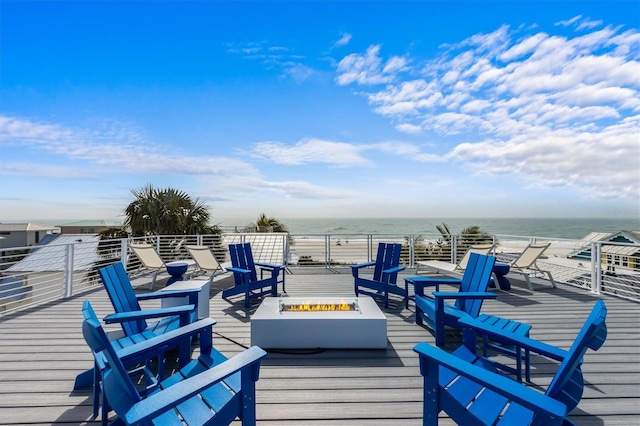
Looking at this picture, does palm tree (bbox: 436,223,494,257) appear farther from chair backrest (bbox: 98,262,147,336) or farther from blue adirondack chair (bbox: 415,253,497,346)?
chair backrest (bbox: 98,262,147,336)

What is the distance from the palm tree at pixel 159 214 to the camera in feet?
37.6

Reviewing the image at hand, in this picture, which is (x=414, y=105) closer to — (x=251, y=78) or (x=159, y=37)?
(x=251, y=78)

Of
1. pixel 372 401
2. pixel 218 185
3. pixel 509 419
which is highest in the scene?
pixel 218 185

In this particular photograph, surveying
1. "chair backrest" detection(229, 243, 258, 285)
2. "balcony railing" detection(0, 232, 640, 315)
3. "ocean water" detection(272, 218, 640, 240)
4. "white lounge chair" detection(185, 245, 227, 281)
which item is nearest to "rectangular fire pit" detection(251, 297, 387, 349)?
"balcony railing" detection(0, 232, 640, 315)

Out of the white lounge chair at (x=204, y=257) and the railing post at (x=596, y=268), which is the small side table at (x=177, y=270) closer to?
the white lounge chair at (x=204, y=257)

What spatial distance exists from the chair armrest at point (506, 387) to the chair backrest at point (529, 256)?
5.25 m

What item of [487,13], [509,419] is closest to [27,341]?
[509,419]

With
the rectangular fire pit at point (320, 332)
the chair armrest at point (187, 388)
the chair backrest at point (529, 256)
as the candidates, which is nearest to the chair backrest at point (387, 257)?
the rectangular fire pit at point (320, 332)

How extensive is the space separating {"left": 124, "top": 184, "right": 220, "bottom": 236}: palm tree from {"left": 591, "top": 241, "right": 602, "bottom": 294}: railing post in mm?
11357

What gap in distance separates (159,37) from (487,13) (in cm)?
756

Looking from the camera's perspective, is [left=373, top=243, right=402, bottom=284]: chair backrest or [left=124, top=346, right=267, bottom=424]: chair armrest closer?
[left=124, top=346, right=267, bottom=424]: chair armrest

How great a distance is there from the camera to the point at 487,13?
21.4 feet

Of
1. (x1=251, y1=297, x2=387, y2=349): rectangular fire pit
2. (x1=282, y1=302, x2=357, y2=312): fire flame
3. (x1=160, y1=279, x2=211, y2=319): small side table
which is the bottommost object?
(x1=251, y1=297, x2=387, y2=349): rectangular fire pit

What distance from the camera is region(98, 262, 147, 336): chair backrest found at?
2.54 meters
